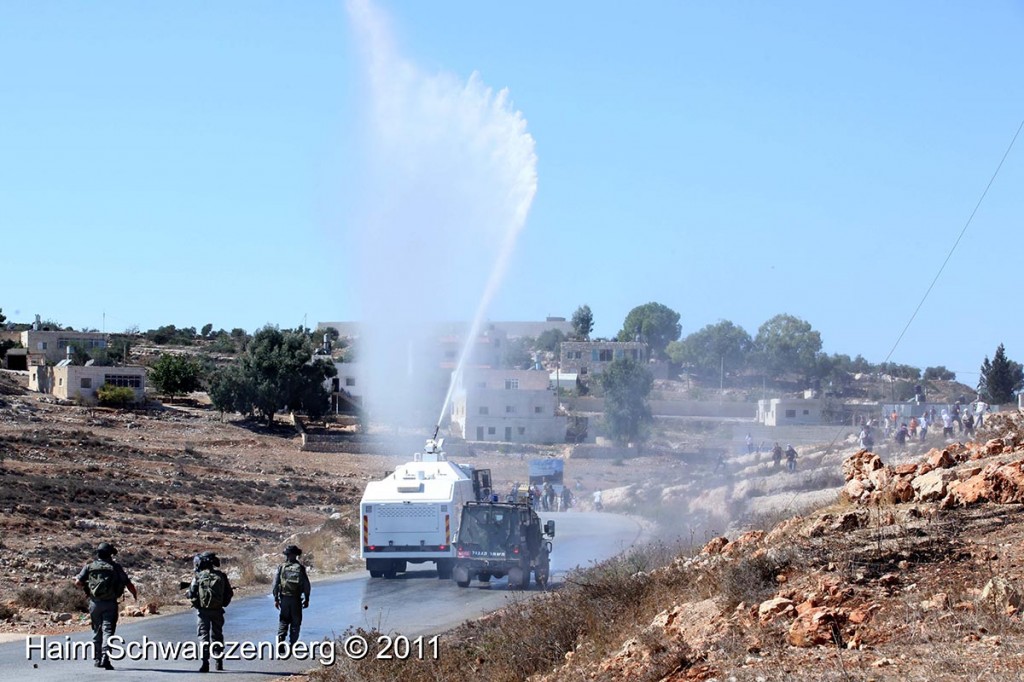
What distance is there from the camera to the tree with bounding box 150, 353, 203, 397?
98.1 metres

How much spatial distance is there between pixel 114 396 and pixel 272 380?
11.1m

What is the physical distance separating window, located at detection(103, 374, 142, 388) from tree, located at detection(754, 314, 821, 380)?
2754 inches

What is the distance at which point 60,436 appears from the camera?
6412cm

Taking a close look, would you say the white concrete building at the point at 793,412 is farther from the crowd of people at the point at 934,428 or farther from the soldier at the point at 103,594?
the soldier at the point at 103,594

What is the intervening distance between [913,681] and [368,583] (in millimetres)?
18898

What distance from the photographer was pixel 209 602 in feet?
47.3

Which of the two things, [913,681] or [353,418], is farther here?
[353,418]

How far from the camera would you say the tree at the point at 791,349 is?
434ft

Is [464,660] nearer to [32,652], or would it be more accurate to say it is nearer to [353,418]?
[32,652]

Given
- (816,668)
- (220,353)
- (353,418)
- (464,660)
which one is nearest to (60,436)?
(353,418)

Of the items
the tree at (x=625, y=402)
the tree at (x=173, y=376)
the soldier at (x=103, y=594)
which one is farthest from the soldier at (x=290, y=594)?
the tree at (x=173, y=376)

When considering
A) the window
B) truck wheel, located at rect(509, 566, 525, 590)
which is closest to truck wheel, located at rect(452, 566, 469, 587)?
truck wheel, located at rect(509, 566, 525, 590)

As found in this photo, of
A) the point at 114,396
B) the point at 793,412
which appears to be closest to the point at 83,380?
the point at 114,396

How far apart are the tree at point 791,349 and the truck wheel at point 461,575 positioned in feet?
365
